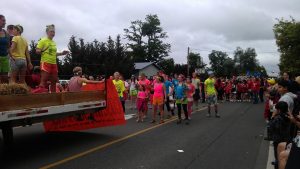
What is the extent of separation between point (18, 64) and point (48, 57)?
0.77m

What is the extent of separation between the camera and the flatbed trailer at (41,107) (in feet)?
23.1

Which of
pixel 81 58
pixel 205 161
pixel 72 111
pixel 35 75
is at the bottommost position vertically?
pixel 205 161

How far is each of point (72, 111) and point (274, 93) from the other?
5.11 metres

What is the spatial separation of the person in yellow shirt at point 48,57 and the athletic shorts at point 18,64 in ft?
1.57

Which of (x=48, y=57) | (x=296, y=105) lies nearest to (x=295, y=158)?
(x=296, y=105)

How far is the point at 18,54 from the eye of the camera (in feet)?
30.1

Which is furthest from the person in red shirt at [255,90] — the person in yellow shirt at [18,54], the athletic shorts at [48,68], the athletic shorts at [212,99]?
the person in yellow shirt at [18,54]

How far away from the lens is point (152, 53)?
Answer: 97.1m

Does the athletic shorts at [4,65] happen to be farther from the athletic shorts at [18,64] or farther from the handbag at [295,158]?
the handbag at [295,158]

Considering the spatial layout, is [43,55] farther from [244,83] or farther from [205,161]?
[244,83]

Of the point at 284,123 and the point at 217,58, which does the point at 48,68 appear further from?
the point at 217,58

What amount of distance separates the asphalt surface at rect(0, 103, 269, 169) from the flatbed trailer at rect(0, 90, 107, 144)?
75cm

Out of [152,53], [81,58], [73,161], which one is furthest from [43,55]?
[152,53]

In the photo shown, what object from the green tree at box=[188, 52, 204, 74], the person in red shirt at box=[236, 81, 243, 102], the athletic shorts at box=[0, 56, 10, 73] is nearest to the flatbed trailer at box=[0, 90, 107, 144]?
the athletic shorts at box=[0, 56, 10, 73]
